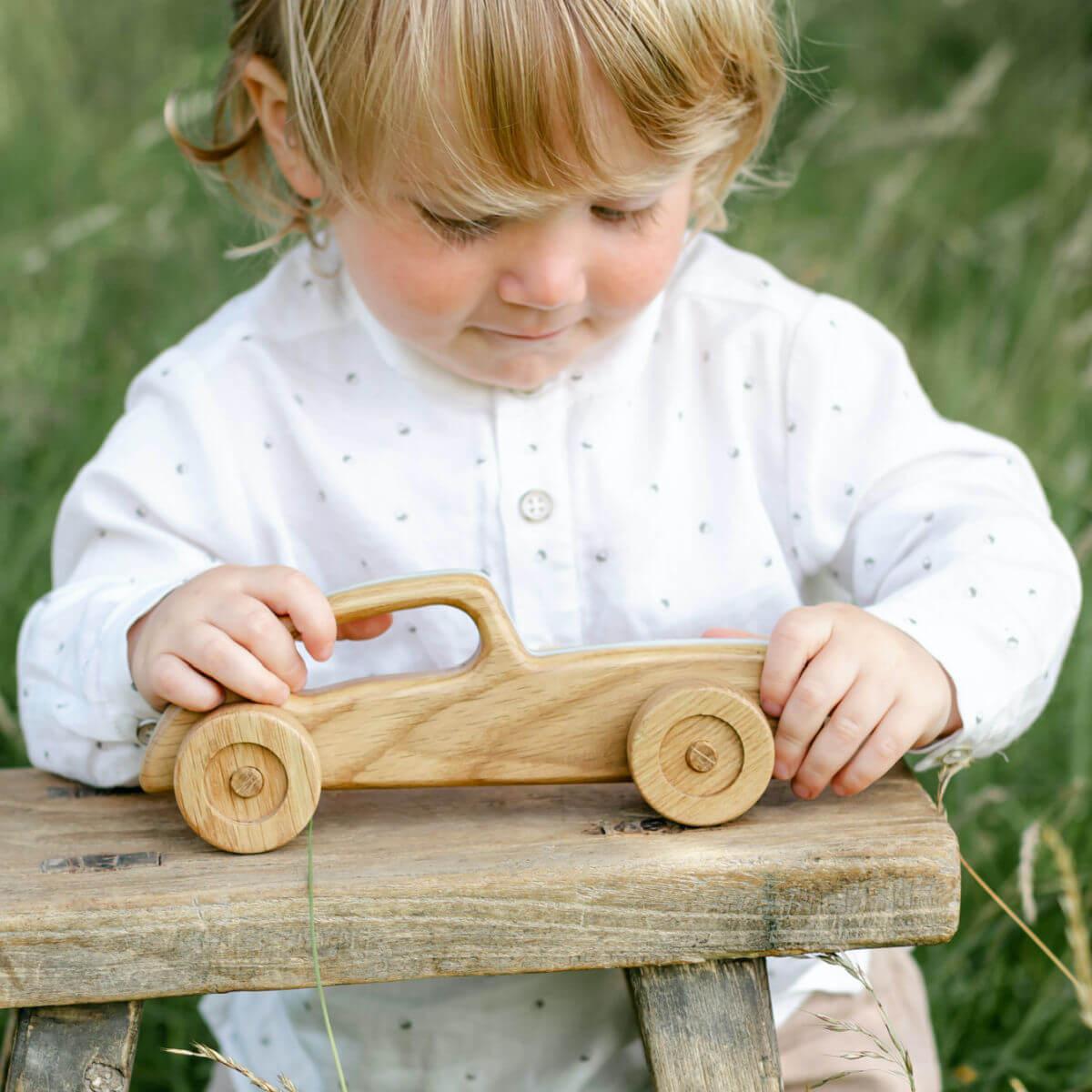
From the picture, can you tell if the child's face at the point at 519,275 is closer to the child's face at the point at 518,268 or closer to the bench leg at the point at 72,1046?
the child's face at the point at 518,268

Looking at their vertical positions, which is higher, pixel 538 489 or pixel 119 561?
pixel 538 489

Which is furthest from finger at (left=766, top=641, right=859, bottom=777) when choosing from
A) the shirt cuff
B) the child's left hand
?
the shirt cuff

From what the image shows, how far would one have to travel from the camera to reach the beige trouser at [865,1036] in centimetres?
160

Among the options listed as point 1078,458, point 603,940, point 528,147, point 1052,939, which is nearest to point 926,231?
point 1078,458

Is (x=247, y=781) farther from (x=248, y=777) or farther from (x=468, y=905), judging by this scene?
(x=468, y=905)

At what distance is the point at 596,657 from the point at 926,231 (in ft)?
8.62

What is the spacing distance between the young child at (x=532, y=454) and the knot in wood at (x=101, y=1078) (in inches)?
12.5

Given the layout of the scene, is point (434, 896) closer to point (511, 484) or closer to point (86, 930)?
point (86, 930)

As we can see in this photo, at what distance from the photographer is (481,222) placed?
1.39 metres

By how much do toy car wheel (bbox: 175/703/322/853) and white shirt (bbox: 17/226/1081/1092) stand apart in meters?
0.41

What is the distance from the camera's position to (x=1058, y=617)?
1.53 metres

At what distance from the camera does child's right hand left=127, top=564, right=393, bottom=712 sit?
1247 mm

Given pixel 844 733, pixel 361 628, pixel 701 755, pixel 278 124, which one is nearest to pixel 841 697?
pixel 844 733

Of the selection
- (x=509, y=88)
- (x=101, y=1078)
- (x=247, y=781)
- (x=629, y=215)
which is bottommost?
(x=101, y=1078)
